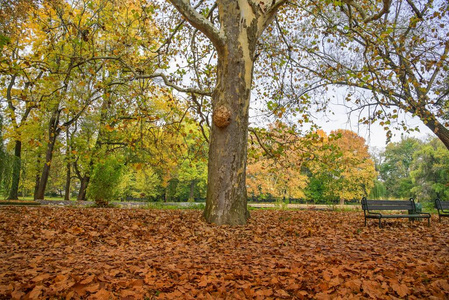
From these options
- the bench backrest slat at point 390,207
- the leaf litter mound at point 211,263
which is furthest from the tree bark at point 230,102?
the bench backrest slat at point 390,207

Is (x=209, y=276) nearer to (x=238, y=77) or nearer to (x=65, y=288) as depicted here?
(x=65, y=288)

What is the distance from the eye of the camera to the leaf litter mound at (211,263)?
2.44 metres

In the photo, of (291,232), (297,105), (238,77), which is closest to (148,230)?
(291,232)

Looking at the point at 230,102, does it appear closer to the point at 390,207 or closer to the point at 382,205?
the point at 382,205

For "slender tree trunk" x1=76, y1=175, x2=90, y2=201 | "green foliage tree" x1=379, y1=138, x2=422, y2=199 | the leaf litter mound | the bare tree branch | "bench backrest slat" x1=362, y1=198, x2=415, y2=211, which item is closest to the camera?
the leaf litter mound

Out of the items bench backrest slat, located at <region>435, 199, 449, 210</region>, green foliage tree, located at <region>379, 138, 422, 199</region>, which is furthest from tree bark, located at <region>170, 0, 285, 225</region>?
green foliage tree, located at <region>379, 138, 422, 199</region>

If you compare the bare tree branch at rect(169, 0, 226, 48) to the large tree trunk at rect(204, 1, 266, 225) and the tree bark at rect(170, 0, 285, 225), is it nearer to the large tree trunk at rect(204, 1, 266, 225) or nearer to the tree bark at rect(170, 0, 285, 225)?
the tree bark at rect(170, 0, 285, 225)

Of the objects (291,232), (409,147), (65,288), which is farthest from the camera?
(409,147)

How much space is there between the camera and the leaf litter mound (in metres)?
2.44

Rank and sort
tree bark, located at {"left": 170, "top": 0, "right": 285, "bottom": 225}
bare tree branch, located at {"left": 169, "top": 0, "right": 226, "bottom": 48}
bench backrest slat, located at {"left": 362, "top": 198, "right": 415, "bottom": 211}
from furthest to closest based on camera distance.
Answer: bench backrest slat, located at {"left": 362, "top": 198, "right": 415, "bottom": 211}, tree bark, located at {"left": 170, "top": 0, "right": 285, "bottom": 225}, bare tree branch, located at {"left": 169, "top": 0, "right": 226, "bottom": 48}

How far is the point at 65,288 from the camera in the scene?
2.37m

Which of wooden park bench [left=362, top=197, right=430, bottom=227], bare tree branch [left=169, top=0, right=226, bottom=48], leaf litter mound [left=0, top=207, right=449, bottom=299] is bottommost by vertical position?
leaf litter mound [left=0, top=207, right=449, bottom=299]

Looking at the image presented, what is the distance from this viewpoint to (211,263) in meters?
3.39

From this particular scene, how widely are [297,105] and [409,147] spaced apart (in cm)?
4711
